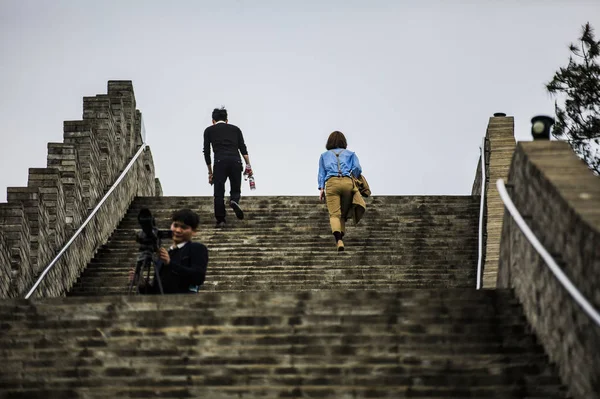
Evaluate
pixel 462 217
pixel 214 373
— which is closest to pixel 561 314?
pixel 214 373

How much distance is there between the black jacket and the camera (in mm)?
19828

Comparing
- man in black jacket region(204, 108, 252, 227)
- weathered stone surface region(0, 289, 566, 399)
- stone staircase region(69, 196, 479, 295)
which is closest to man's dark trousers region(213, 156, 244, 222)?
man in black jacket region(204, 108, 252, 227)

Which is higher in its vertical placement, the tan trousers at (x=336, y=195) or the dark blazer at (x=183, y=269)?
the dark blazer at (x=183, y=269)

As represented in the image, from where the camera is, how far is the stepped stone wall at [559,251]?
33.5 feet

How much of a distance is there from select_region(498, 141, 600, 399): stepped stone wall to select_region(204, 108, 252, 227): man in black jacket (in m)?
6.73

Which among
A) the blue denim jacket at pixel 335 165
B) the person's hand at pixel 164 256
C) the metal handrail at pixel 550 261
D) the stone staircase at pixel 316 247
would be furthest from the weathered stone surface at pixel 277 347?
the blue denim jacket at pixel 335 165

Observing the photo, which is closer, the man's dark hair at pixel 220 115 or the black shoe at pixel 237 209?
the black shoe at pixel 237 209

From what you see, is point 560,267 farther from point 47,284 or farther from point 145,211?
point 47,284

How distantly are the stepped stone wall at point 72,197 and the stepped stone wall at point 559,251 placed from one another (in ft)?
17.8

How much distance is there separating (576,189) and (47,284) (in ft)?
23.8

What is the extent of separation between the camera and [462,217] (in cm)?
1969

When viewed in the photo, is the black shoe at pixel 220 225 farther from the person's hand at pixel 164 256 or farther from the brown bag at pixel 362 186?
the person's hand at pixel 164 256

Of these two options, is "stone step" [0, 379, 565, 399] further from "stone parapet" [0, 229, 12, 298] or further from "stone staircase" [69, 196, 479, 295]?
"stone staircase" [69, 196, 479, 295]

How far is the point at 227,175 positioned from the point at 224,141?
46 centimetres
